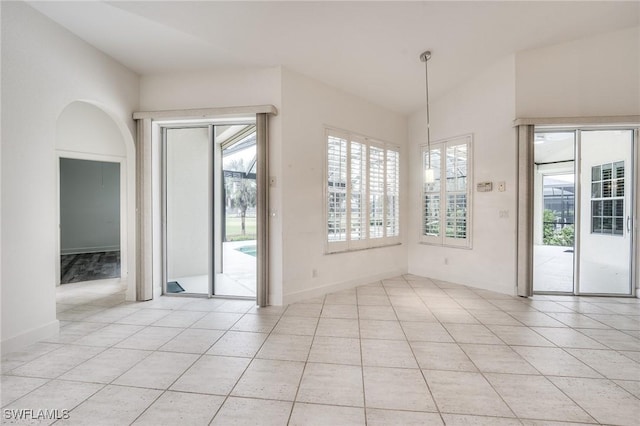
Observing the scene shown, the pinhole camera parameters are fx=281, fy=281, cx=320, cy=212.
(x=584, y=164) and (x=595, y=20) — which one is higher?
(x=595, y=20)

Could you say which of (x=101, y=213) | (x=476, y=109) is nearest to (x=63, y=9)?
(x=476, y=109)

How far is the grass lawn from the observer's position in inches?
164

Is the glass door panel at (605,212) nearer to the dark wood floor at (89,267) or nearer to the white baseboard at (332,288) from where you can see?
the white baseboard at (332,288)

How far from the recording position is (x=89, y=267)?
6.14 meters

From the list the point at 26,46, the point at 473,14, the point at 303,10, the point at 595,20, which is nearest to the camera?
the point at 26,46

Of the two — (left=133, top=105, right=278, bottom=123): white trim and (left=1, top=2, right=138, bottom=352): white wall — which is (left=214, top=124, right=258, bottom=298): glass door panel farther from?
(left=1, top=2, right=138, bottom=352): white wall

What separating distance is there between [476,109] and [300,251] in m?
3.58

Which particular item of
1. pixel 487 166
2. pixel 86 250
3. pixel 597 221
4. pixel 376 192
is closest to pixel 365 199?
pixel 376 192

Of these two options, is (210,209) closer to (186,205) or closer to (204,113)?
(186,205)

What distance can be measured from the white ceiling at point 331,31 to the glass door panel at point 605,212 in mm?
2272

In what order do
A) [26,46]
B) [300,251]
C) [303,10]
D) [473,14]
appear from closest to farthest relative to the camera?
[26,46] → [303,10] → [473,14] → [300,251]

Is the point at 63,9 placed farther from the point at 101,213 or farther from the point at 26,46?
the point at 101,213

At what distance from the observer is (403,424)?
1.65 metres

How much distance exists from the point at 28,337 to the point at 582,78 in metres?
7.24
